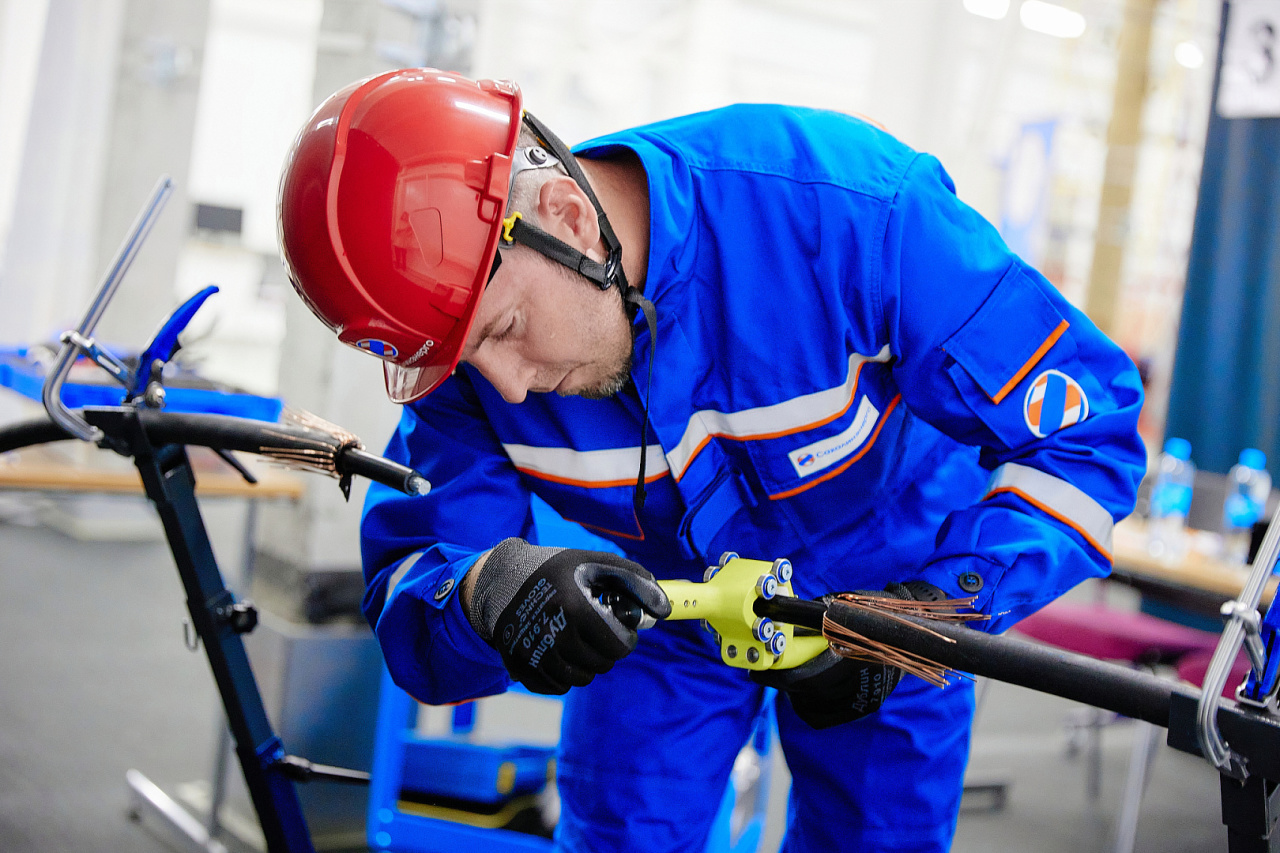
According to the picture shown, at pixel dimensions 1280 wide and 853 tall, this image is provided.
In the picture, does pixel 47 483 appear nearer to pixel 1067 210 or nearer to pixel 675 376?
pixel 675 376

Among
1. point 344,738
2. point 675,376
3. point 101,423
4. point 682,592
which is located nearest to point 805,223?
point 675,376

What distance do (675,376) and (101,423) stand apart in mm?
773

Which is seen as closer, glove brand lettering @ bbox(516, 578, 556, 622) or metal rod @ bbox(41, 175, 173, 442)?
glove brand lettering @ bbox(516, 578, 556, 622)

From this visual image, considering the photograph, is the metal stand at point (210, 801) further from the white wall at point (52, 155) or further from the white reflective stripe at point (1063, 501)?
the white wall at point (52, 155)

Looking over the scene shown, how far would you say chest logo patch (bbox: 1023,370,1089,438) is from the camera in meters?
1.19

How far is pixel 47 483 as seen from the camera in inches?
93.7

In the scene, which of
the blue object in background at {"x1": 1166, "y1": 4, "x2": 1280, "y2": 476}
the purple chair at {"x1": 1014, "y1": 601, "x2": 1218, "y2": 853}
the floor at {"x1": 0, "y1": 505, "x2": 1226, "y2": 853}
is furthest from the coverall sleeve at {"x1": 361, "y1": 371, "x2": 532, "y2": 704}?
the blue object in background at {"x1": 1166, "y1": 4, "x2": 1280, "y2": 476}

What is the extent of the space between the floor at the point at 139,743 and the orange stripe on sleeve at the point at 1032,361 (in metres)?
2.10

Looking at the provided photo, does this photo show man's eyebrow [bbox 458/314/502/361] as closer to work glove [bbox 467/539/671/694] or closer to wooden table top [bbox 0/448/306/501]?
work glove [bbox 467/539/671/694]

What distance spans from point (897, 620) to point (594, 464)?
0.52 meters

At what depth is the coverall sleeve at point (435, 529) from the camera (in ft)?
4.48

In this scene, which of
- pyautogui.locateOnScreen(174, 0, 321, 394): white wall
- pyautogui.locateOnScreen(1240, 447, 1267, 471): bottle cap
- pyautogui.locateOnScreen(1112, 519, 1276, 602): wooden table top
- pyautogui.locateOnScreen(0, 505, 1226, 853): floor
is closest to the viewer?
pyautogui.locateOnScreen(0, 505, 1226, 853): floor

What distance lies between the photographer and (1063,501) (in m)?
1.19

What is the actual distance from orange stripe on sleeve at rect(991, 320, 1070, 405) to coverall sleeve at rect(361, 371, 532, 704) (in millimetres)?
661
